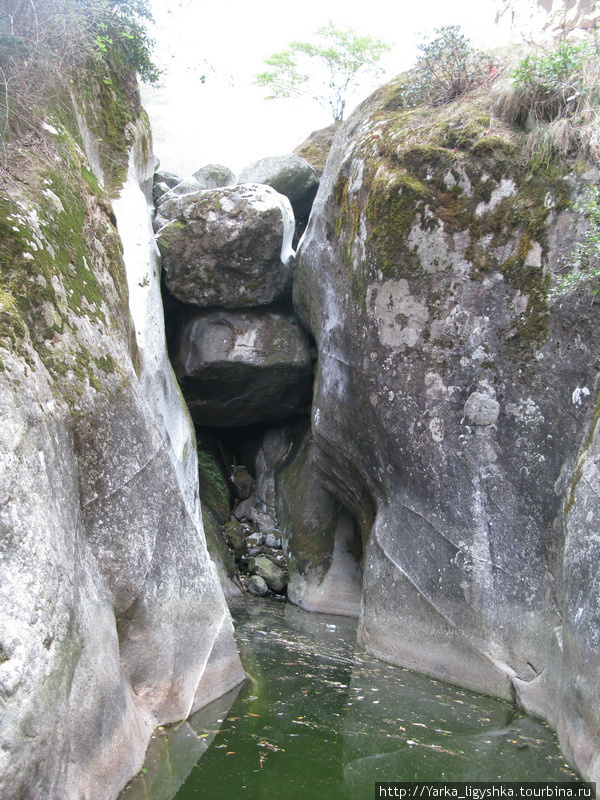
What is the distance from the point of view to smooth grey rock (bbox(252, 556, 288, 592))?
457 inches

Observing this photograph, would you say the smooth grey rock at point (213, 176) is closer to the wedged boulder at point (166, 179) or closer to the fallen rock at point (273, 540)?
the wedged boulder at point (166, 179)

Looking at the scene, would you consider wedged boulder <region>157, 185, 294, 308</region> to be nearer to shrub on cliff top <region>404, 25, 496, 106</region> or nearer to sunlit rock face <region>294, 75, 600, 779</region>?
sunlit rock face <region>294, 75, 600, 779</region>

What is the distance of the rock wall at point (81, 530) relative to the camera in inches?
138

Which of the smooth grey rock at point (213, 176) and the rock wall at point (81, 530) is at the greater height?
the smooth grey rock at point (213, 176)

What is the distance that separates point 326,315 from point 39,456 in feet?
21.1

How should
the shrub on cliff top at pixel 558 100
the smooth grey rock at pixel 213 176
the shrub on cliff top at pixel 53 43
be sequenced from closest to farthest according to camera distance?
the shrub on cliff top at pixel 53 43 < the shrub on cliff top at pixel 558 100 < the smooth grey rock at pixel 213 176

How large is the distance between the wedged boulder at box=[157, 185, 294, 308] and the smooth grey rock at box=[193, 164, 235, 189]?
10.2 ft

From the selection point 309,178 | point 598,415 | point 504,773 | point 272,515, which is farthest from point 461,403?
point 309,178

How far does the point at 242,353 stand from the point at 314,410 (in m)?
2.38

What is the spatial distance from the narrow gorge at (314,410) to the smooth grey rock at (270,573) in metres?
0.05

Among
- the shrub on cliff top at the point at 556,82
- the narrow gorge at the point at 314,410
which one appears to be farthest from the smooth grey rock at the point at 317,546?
the shrub on cliff top at the point at 556,82

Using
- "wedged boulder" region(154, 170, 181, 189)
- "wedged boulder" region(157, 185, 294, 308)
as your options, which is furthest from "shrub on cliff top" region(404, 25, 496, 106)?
"wedged boulder" region(154, 170, 181, 189)

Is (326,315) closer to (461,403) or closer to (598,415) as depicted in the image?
(461,403)

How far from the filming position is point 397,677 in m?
7.19
